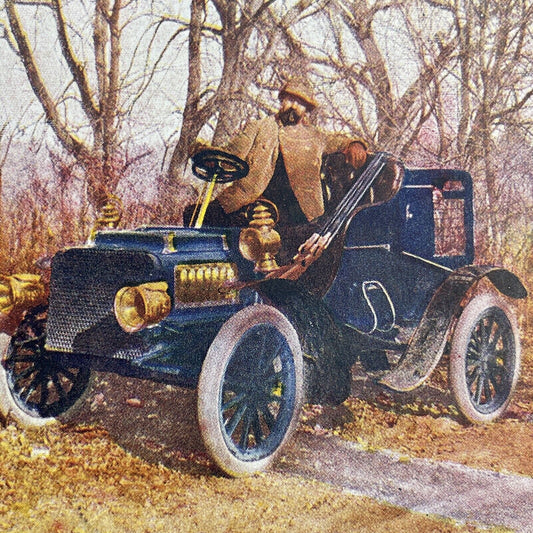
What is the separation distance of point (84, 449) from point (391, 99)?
5.09 m

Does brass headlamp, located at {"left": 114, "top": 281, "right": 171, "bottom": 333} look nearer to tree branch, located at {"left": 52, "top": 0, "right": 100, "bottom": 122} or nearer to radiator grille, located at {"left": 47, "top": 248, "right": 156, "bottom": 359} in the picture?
radiator grille, located at {"left": 47, "top": 248, "right": 156, "bottom": 359}

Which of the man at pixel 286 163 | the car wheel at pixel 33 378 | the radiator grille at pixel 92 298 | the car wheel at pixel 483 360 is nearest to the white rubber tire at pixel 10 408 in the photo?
the car wheel at pixel 33 378

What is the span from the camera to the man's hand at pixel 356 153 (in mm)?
4051

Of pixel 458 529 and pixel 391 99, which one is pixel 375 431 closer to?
pixel 458 529

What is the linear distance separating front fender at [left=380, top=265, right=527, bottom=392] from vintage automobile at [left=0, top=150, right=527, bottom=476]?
0.01m

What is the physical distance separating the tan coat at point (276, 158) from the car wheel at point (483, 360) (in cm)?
125

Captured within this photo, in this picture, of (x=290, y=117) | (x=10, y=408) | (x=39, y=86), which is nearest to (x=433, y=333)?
(x=290, y=117)

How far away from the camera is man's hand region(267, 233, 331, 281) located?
12.1 ft

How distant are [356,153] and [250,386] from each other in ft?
5.55

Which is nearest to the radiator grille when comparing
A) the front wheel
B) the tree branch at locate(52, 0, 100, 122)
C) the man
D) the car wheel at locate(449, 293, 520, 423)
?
the front wheel

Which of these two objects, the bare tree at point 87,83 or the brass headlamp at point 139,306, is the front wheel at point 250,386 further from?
the bare tree at point 87,83

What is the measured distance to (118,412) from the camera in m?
4.23

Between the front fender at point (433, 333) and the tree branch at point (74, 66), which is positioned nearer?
the front fender at point (433, 333)

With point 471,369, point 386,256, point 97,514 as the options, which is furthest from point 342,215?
point 97,514
